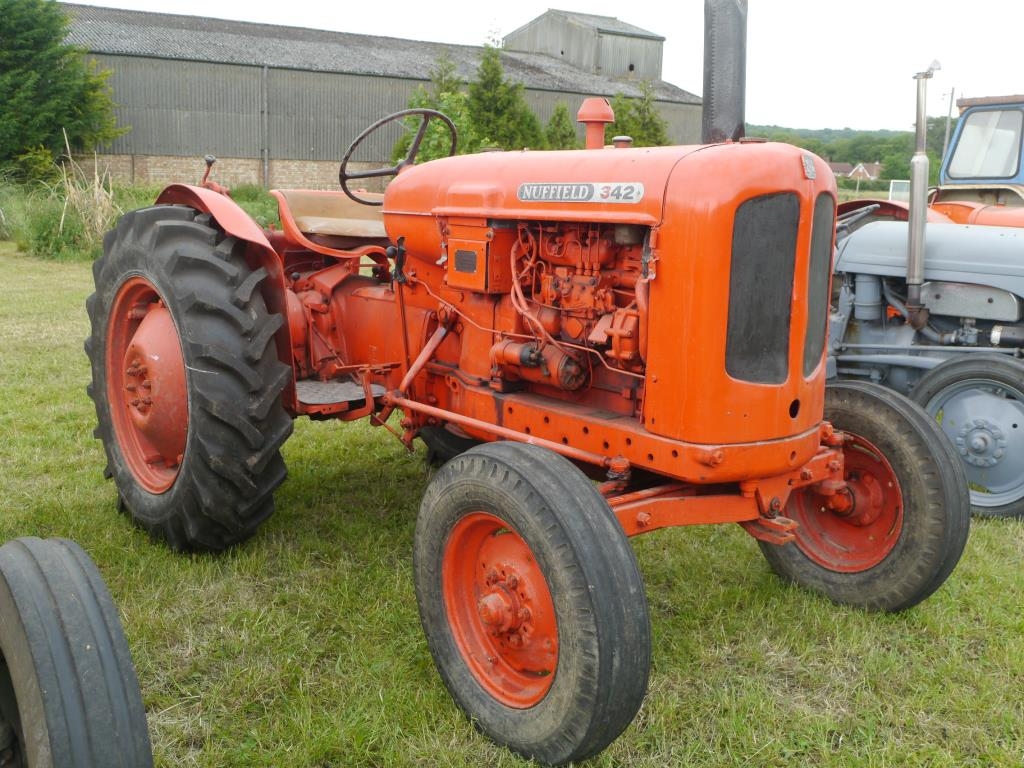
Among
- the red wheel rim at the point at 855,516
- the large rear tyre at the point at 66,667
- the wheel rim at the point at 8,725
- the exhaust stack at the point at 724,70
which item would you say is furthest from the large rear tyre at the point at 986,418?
the wheel rim at the point at 8,725

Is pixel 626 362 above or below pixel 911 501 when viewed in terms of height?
above

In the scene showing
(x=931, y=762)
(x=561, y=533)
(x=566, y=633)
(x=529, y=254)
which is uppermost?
(x=529, y=254)

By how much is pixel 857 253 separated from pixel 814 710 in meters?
3.45

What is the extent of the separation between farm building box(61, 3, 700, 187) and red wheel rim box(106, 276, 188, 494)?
2485 centimetres

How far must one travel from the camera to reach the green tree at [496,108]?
21.5 metres

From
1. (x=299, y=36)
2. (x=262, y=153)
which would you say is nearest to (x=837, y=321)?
(x=262, y=153)

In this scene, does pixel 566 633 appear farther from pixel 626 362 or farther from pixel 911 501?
pixel 911 501

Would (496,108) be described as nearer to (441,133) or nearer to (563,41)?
(441,133)

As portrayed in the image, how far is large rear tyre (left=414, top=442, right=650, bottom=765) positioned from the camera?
2377mm

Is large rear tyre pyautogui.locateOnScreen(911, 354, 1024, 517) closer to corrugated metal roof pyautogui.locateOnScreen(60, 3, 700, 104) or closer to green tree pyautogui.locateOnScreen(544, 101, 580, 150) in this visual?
green tree pyautogui.locateOnScreen(544, 101, 580, 150)

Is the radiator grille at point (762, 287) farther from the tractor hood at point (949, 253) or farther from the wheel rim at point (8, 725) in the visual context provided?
the tractor hood at point (949, 253)

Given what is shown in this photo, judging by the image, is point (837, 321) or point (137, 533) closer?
point (137, 533)

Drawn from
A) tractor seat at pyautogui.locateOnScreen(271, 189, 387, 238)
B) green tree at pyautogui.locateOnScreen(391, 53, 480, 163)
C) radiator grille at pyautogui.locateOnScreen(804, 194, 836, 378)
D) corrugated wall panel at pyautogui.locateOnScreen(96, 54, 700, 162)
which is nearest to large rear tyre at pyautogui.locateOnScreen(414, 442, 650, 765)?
radiator grille at pyautogui.locateOnScreen(804, 194, 836, 378)

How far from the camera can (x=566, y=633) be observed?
2432mm
